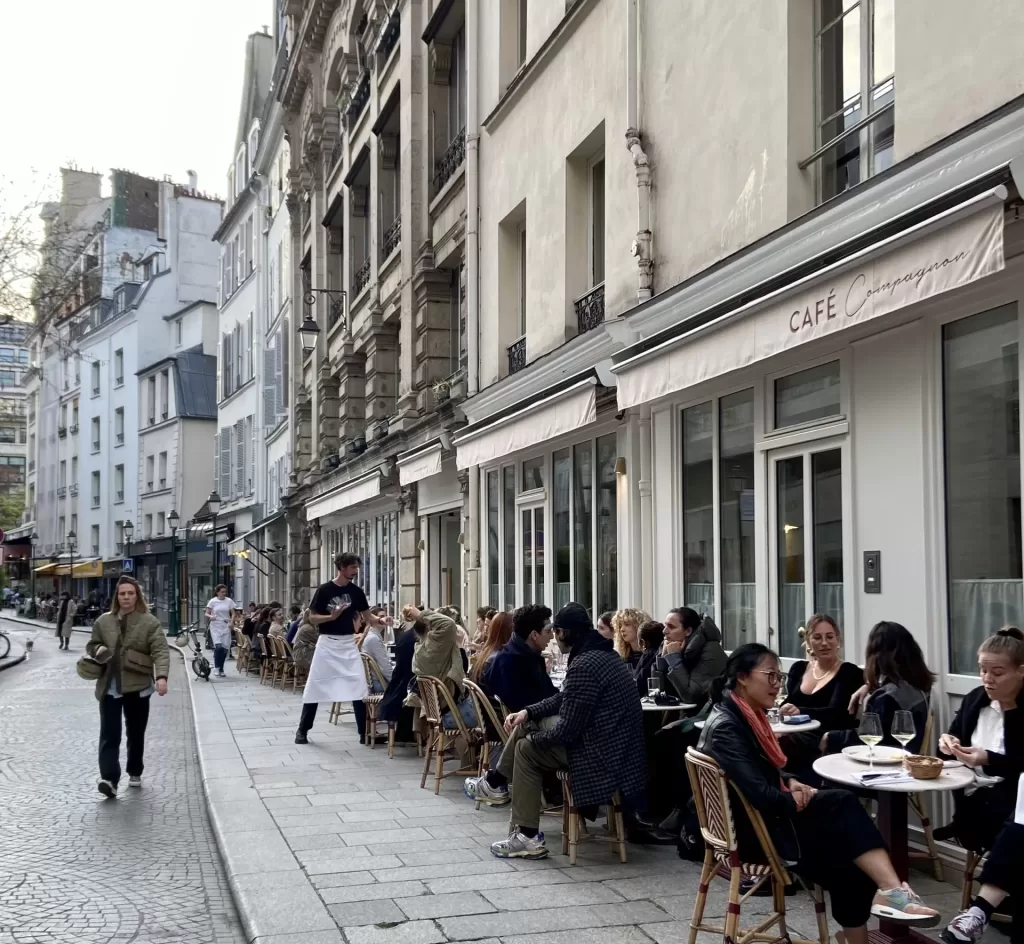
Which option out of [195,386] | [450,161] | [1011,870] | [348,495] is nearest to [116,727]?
[1011,870]

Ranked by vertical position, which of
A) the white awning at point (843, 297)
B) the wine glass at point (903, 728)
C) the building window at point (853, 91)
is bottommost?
the wine glass at point (903, 728)

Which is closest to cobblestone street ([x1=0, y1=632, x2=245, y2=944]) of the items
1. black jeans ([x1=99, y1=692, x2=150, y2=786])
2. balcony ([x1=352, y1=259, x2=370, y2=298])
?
black jeans ([x1=99, y1=692, x2=150, y2=786])

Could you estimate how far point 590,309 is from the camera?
448 inches

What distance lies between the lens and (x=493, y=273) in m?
14.4

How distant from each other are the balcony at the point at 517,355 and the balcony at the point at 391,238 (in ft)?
21.7

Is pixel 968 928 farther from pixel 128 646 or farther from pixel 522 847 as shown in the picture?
pixel 128 646

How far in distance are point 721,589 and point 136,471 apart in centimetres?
4451

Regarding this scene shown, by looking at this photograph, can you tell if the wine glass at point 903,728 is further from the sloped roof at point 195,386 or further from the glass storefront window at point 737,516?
the sloped roof at point 195,386

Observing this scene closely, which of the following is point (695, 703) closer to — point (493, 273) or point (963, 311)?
point (963, 311)

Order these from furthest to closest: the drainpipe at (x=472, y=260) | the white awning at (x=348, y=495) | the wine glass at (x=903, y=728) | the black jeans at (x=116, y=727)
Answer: the white awning at (x=348, y=495) < the drainpipe at (x=472, y=260) < the black jeans at (x=116, y=727) < the wine glass at (x=903, y=728)

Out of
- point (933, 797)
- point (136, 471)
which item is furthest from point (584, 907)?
point (136, 471)

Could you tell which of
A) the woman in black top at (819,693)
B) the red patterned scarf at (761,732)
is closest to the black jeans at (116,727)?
the woman in black top at (819,693)

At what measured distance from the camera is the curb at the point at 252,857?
4992mm

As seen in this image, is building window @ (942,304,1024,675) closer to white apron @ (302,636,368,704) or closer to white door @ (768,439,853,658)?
white door @ (768,439,853,658)
